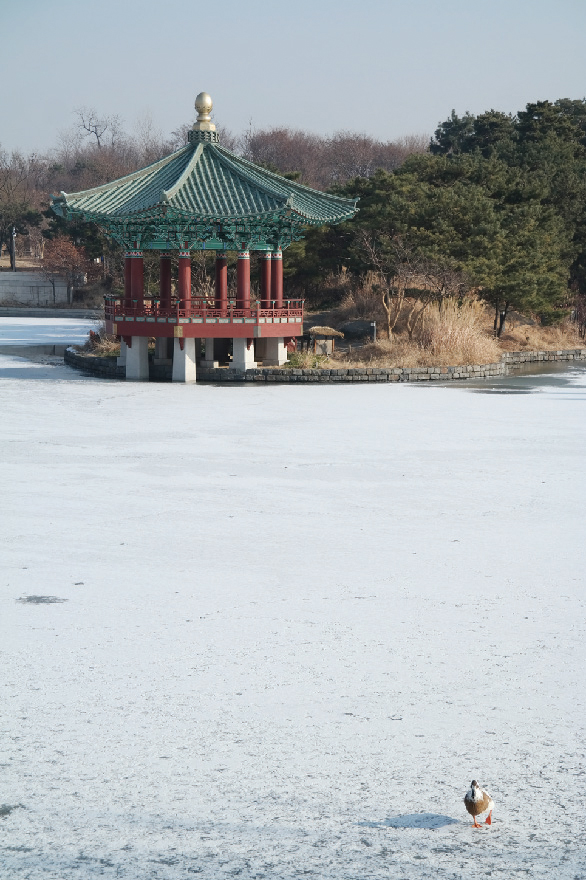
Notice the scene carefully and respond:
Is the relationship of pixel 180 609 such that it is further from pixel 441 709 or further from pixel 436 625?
pixel 441 709

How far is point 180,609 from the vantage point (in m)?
6.20

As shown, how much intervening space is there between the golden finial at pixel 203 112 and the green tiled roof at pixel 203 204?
1.19ft

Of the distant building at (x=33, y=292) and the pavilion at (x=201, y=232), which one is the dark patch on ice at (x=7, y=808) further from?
the distant building at (x=33, y=292)

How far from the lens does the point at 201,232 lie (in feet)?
67.5

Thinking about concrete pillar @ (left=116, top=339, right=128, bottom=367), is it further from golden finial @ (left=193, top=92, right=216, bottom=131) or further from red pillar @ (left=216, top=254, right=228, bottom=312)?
golden finial @ (left=193, top=92, right=216, bottom=131)

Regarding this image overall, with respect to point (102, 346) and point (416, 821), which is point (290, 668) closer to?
point (416, 821)

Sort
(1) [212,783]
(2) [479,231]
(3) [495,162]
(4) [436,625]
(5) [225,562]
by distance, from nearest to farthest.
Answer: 1. (1) [212,783]
2. (4) [436,625]
3. (5) [225,562]
4. (2) [479,231]
5. (3) [495,162]

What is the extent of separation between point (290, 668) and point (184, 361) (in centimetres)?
1526

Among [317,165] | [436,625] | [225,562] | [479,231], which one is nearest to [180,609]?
[225,562]

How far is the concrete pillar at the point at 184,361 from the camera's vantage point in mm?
20078

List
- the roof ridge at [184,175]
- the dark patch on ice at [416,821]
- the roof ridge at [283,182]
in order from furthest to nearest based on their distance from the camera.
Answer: the roof ridge at [283,182], the roof ridge at [184,175], the dark patch on ice at [416,821]

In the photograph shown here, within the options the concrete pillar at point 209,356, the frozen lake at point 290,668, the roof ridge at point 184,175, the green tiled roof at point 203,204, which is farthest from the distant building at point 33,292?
the frozen lake at point 290,668

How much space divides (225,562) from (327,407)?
355 inches

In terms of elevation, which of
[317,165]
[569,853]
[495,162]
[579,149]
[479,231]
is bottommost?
[569,853]
